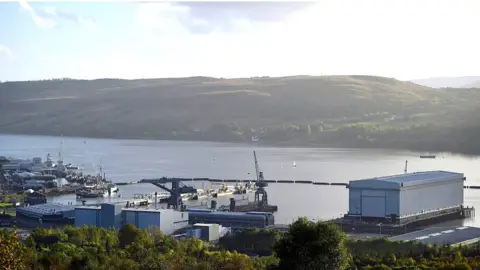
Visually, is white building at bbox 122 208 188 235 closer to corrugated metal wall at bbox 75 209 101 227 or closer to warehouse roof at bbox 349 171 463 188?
corrugated metal wall at bbox 75 209 101 227

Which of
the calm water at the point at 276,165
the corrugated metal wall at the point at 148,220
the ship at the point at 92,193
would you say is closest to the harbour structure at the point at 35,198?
the calm water at the point at 276,165

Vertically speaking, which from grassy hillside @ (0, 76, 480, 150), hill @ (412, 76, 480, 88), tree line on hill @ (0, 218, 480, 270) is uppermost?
hill @ (412, 76, 480, 88)

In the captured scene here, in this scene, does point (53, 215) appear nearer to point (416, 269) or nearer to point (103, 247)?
point (103, 247)

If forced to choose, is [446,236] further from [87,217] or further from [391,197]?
[87,217]

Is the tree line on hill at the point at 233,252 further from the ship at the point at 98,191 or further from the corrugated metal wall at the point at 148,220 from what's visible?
the ship at the point at 98,191

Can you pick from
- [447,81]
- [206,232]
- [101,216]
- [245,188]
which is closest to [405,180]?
[206,232]

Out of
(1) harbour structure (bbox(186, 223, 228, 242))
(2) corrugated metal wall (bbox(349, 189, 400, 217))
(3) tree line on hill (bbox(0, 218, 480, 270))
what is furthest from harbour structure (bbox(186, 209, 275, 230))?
(3) tree line on hill (bbox(0, 218, 480, 270))
